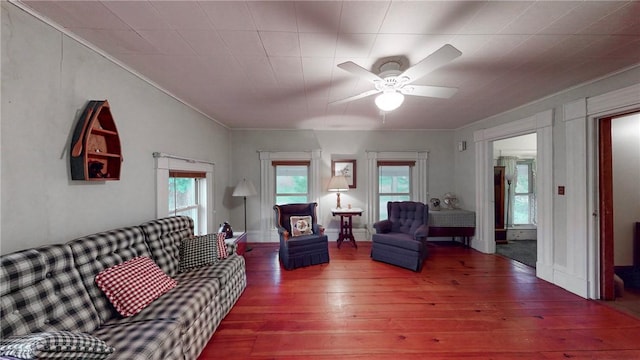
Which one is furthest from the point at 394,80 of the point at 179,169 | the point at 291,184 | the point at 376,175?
the point at 291,184

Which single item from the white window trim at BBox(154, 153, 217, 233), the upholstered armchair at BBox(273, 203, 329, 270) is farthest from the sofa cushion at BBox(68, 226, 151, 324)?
the upholstered armchair at BBox(273, 203, 329, 270)

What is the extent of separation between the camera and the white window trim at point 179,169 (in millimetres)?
2508

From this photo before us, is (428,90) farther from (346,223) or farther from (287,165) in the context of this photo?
(287,165)

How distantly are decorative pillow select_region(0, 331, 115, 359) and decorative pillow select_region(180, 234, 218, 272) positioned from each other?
48.0 inches

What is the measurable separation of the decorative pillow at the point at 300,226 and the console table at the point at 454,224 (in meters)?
2.23

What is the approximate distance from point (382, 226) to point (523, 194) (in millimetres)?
3657

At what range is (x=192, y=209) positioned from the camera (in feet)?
11.5

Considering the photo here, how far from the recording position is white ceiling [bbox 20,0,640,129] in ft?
4.62

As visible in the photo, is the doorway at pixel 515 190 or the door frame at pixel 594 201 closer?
the door frame at pixel 594 201

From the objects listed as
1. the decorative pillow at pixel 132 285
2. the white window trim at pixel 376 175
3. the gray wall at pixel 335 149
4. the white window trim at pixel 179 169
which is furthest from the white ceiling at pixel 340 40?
the white window trim at pixel 376 175

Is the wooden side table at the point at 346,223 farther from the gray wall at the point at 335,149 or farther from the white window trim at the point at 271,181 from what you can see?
the white window trim at the point at 271,181

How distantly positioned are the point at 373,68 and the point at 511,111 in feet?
8.96

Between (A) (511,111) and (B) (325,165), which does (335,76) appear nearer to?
(B) (325,165)

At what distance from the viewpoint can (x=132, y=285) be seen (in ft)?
5.33
